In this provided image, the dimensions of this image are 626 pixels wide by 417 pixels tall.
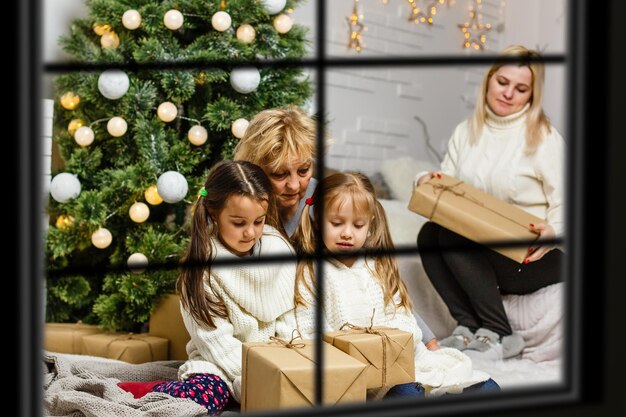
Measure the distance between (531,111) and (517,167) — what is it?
21 centimetres

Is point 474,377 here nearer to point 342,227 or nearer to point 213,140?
point 342,227

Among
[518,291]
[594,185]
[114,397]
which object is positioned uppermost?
[594,185]

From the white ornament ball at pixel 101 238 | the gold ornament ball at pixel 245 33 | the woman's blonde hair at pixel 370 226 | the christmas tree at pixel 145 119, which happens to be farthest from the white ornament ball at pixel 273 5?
the white ornament ball at pixel 101 238

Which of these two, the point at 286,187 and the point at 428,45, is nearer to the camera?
the point at 286,187

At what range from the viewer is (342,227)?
267 centimetres

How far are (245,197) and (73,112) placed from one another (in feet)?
3.94

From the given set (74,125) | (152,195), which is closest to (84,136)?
(74,125)

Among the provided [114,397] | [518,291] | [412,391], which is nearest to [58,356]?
[114,397]

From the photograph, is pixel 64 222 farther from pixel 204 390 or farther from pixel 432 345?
pixel 432 345

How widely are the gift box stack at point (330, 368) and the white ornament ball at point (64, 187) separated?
1200 millimetres

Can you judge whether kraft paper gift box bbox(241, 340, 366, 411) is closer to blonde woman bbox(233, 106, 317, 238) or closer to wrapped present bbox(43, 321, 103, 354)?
blonde woman bbox(233, 106, 317, 238)

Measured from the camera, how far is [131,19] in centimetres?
325

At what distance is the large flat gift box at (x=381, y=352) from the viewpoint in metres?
2.38

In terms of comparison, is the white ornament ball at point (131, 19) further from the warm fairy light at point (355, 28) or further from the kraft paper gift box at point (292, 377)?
the kraft paper gift box at point (292, 377)
